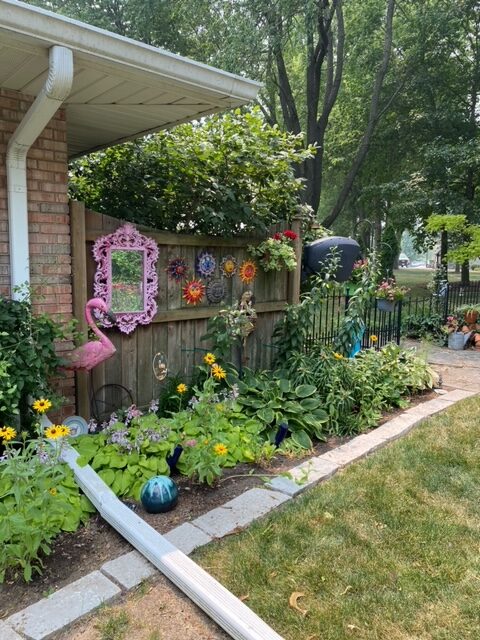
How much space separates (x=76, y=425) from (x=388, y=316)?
15.9 ft

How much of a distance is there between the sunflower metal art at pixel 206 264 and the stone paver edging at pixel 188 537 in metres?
1.79

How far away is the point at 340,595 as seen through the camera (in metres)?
1.92

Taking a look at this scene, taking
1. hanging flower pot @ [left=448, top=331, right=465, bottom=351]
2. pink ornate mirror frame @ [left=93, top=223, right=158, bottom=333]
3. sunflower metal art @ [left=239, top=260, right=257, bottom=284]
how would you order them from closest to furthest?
pink ornate mirror frame @ [left=93, top=223, right=158, bottom=333], sunflower metal art @ [left=239, top=260, right=257, bottom=284], hanging flower pot @ [left=448, top=331, right=465, bottom=351]

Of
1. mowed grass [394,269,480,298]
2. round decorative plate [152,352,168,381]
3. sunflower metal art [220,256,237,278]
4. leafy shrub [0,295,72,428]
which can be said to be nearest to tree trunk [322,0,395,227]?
mowed grass [394,269,480,298]

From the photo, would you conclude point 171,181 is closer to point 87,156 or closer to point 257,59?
point 87,156

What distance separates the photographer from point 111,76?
2686 millimetres

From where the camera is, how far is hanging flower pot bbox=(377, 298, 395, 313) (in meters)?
6.20

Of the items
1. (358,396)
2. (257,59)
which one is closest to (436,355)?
(358,396)

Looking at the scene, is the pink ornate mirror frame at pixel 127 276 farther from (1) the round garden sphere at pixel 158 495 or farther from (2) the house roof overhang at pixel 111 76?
(1) the round garden sphere at pixel 158 495

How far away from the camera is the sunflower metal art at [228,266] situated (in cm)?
420

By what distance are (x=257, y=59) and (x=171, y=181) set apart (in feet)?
Result: 23.2

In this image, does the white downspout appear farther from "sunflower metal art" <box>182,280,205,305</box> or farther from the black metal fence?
the black metal fence

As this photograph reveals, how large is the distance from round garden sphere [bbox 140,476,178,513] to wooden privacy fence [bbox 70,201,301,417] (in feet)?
3.53

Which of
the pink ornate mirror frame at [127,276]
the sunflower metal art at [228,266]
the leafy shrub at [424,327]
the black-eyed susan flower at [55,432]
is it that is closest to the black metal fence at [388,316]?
the leafy shrub at [424,327]
